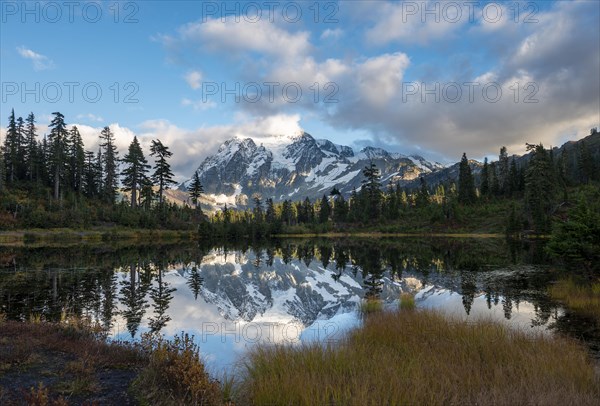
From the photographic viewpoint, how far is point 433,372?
7258mm

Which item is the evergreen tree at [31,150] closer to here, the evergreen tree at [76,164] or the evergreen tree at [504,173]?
the evergreen tree at [76,164]

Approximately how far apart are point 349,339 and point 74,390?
6882 millimetres

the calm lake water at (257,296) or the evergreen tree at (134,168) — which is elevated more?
the evergreen tree at (134,168)

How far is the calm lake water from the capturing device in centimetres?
1364

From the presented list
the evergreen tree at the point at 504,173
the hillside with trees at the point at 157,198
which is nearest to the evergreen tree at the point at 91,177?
the hillside with trees at the point at 157,198

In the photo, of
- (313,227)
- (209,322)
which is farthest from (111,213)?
(209,322)

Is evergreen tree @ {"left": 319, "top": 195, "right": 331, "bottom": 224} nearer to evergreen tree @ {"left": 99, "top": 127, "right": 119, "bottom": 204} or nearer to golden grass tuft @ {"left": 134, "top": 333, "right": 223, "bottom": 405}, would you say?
evergreen tree @ {"left": 99, "top": 127, "right": 119, "bottom": 204}

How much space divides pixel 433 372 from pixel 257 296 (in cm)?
1706

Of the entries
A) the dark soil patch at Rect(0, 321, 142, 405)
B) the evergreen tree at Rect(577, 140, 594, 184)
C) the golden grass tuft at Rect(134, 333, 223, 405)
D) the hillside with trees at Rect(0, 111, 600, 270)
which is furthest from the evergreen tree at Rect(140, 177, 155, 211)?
the evergreen tree at Rect(577, 140, 594, 184)

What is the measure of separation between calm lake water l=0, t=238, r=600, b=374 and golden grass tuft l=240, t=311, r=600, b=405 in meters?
2.52

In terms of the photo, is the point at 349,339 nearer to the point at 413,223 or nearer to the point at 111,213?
the point at 111,213

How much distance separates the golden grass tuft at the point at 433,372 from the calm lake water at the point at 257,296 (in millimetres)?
2516

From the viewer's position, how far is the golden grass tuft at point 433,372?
586cm

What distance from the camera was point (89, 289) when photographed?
21047 mm
